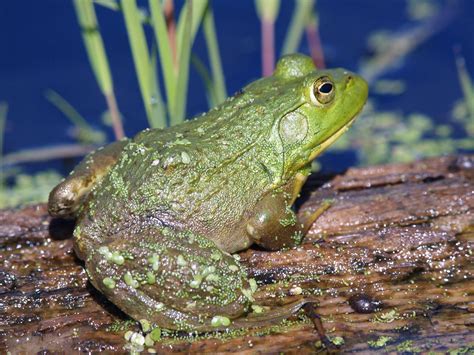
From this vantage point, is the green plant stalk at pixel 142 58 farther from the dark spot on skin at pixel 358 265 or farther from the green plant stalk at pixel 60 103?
the green plant stalk at pixel 60 103

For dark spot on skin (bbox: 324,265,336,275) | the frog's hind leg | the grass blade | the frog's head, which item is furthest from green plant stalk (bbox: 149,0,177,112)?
the grass blade

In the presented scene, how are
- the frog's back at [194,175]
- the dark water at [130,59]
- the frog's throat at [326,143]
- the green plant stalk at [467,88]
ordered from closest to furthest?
the frog's back at [194,175] < the frog's throat at [326,143] < the green plant stalk at [467,88] < the dark water at [130,59]

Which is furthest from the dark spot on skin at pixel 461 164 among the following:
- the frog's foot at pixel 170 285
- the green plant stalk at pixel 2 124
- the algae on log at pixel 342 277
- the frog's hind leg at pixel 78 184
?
the green plant stalk at pixel 2 124

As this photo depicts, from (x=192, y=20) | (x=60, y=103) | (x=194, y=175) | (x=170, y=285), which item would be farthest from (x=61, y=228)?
(x=60, y=103)

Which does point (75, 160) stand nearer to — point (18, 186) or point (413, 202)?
point (18, 186)

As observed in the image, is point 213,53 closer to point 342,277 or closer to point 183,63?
point 183,63

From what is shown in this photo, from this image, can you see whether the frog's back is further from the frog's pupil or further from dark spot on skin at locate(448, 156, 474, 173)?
dark spot on skin at locate(448, 156, 474, 173)
